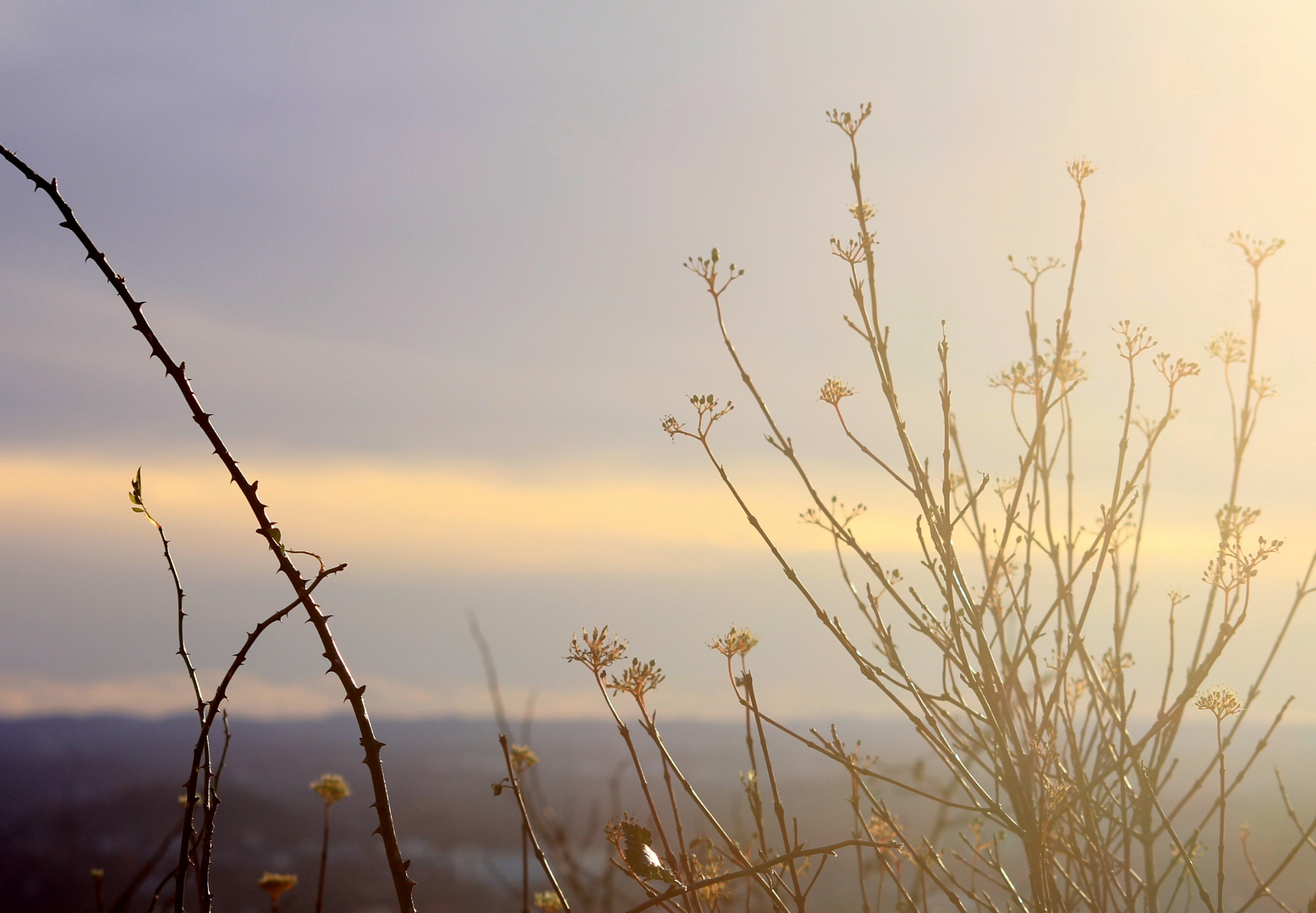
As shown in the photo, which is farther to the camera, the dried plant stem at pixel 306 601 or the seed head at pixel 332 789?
the seed head at pixel 332 789

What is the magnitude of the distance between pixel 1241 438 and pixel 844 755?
5.74 ft

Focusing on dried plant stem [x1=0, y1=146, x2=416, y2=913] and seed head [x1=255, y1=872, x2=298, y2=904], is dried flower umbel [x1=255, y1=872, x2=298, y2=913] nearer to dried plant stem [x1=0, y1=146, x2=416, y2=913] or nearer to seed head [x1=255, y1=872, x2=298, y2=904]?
seed head [x1=255, y1=872, x2=298, y2=904]

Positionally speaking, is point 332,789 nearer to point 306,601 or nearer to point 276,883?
point 276,883

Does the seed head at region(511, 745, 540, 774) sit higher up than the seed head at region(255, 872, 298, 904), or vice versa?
the seed head at region(511, 745, 540, 774)

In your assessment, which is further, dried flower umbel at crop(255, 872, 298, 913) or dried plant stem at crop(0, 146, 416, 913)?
dried flower umbel at crop(255, 872, 298, 913)

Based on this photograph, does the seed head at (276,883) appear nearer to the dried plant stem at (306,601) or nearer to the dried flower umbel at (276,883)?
the dried flower umbel at (276,883)

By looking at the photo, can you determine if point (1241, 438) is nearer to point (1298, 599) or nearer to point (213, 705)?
point (1298, 599)

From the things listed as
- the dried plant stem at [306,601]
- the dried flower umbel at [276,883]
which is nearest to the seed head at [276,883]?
the dried flower umbel at [276,883]

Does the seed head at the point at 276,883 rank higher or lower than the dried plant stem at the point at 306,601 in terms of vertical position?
lower

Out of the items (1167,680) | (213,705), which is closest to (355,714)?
(213,705)

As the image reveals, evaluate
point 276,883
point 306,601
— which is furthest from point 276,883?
point 306,601

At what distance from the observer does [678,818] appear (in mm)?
2400

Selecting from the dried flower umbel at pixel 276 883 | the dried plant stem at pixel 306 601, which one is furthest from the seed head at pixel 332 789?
the dried plant stem at pixel 306 601

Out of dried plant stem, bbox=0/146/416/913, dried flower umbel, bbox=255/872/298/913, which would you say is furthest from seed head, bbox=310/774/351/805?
dried plant stem, bbox=0/146/416/913
